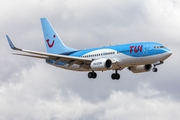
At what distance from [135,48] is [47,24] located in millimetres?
25743

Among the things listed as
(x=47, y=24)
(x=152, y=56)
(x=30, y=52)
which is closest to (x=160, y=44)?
(x=152, y=56)

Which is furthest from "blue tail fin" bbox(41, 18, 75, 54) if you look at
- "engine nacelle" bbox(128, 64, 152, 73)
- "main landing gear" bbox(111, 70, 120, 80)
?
"engine nacelle" bbox(128, 64, 152, 73)

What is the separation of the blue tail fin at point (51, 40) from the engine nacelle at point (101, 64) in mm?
13606

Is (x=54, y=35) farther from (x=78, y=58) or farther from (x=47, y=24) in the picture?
(x=78, y=58)

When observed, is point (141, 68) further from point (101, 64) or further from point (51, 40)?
point (51, 40)

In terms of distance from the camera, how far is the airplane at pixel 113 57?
102 meters

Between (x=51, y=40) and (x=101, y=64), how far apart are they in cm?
2011

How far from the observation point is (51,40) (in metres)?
122

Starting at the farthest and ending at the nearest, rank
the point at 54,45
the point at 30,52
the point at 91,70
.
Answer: the point at 54,45
the point at 91,70
the point at 30,52

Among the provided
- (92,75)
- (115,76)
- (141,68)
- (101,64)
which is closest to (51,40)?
(115,76)

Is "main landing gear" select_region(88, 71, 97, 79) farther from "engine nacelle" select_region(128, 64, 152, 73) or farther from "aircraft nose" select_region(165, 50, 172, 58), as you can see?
"aircraft nose" select_region(165, 50, 172, 58)

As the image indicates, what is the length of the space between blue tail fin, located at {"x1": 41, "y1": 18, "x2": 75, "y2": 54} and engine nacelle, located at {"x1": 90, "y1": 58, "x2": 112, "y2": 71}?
13606 millimetres

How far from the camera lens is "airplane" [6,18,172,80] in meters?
102

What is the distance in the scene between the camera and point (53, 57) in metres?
106
